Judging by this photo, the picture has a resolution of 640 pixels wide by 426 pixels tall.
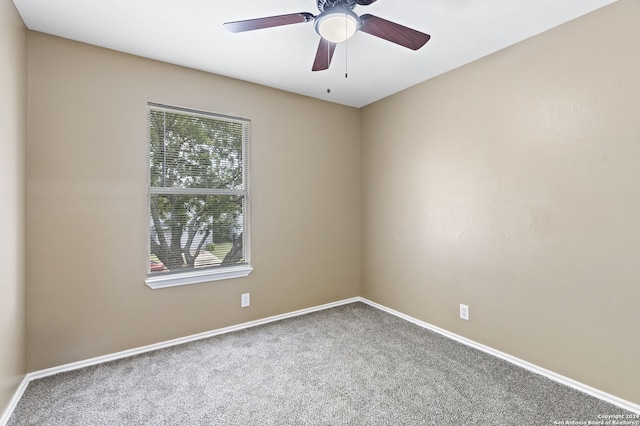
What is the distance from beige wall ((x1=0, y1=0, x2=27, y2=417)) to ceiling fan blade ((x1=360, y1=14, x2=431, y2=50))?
197cm

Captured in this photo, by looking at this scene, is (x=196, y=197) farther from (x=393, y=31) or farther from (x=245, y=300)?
(x=393, y=31)

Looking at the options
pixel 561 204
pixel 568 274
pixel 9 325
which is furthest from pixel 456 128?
pixel 9 325

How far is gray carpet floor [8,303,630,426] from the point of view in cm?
180

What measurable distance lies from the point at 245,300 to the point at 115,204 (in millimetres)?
1435

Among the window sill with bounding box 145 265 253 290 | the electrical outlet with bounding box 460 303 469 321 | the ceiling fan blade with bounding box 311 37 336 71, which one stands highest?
the ceiling fan blade with bounding box 311 37 336 71

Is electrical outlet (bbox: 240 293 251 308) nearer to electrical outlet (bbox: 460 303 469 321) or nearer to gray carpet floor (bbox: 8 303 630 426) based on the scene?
gray carpet floor (bbox: 8 303 630 426)

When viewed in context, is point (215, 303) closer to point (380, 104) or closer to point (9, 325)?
point (9, 325)

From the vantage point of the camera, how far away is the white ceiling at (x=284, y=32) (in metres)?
1.94

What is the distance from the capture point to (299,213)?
3463mm

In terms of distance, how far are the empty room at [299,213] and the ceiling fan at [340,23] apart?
0.04ft

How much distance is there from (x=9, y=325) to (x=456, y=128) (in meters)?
3.51

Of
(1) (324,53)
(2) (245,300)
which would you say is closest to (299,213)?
(2) (245,300)

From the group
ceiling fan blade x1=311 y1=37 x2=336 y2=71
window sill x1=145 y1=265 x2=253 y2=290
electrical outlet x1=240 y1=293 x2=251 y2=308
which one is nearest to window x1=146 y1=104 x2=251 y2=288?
window sill x1=145 y1=265 x2=253 y2=290

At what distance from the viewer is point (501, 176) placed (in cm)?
248
